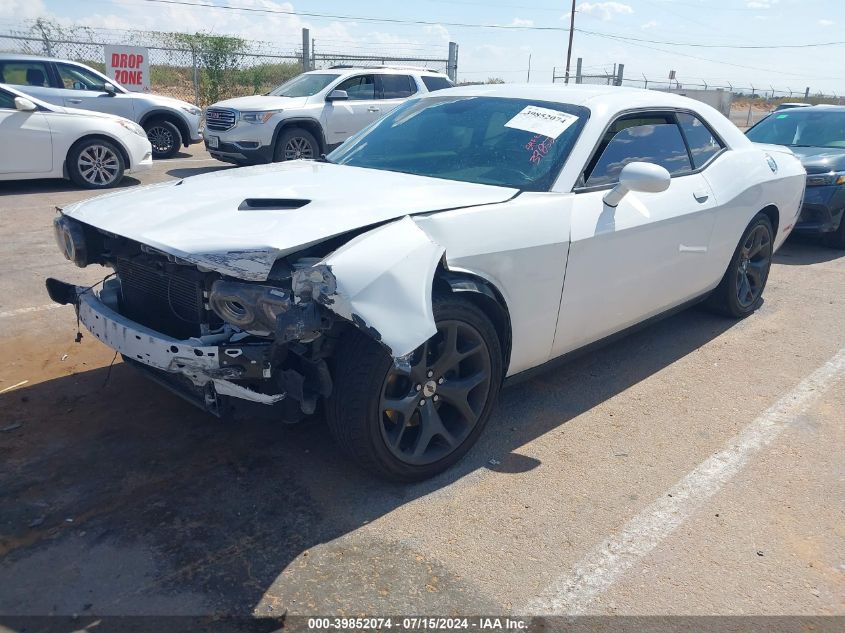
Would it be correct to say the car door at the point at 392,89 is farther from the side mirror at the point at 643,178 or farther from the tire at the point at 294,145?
the side mirror at the point at 643,178

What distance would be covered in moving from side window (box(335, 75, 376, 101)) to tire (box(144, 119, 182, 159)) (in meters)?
3.26

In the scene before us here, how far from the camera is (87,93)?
11977mm

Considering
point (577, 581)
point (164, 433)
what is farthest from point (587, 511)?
point (164, 433)

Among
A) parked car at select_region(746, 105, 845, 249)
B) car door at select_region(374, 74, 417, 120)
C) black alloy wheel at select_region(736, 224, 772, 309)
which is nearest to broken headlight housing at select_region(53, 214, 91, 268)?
black alloy wheel at select_region(736, 224, 772, 309)

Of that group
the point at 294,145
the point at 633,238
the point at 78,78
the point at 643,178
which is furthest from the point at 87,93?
the point at 643,178

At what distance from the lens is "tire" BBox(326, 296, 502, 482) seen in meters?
2.89

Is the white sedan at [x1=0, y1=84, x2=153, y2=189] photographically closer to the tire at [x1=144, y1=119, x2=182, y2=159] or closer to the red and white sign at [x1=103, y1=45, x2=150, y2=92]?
the tire at [x1=144, y1=119, x2=182, y2=159]

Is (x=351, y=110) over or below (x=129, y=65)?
below

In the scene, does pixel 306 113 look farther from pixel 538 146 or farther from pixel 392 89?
pixel 538 146

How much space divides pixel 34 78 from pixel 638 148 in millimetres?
10601

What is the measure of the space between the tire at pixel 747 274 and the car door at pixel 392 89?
811 cm

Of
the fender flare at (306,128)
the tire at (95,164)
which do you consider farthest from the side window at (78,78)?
the fender flare at (306,128)

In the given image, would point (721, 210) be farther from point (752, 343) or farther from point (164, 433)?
point (164, 433)

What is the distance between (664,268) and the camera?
428 centimetres
